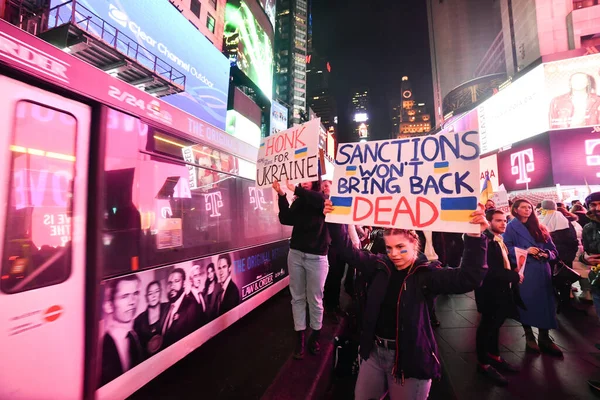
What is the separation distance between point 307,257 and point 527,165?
2411 centimetres

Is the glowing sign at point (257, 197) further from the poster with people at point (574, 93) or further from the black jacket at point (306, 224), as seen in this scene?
the poster with people at point (574, 93)

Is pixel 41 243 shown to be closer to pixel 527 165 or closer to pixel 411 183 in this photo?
pixel 411 183

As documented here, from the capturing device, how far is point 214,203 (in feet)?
12.3

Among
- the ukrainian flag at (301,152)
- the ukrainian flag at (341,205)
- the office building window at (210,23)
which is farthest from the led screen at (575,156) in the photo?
the office building window at (210,23)

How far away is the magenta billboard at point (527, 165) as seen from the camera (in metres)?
18.4

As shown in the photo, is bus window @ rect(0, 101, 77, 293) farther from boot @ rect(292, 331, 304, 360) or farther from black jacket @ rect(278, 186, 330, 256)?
boot @ rect(292, 331, 304, 360)

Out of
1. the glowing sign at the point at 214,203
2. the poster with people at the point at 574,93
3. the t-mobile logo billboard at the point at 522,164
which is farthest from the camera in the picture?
the t-mobile logo billboard at the point at 522,164

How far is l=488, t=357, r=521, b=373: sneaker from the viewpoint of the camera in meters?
3.33

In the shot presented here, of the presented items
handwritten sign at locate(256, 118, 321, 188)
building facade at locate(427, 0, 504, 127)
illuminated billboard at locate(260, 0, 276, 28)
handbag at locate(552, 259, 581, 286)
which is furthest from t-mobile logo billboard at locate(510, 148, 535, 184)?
building facade at locate(427, 0, 504, 127)

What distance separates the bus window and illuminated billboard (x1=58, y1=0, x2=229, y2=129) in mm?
10992

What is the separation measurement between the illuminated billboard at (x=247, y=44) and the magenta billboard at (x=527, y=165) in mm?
24208

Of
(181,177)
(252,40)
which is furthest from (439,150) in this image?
Result: (252,40)

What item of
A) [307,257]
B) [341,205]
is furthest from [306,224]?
[341,205]

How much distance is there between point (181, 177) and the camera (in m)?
3.22
